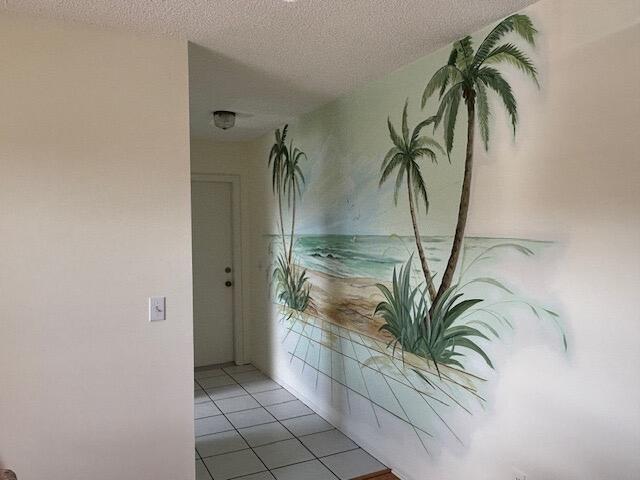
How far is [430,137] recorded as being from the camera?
2.37m

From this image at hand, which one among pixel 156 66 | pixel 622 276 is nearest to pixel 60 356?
pixel 156 66

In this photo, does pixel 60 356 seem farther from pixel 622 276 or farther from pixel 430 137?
pixel 622 276

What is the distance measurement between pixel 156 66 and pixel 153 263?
0.89 meters

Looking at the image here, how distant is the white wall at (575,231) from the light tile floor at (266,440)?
100cm

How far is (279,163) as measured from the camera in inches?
160

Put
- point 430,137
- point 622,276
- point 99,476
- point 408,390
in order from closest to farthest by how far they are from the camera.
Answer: point 622,276 < point 99,476 < point 430,137 < point 408,390

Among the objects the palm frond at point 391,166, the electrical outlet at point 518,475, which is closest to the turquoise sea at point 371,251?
the palm frond at point 391,166

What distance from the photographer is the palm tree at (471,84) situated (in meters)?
1.91

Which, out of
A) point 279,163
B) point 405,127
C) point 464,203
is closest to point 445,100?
point 405,127

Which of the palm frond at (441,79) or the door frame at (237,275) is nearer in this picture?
the palm frond at (441,79)

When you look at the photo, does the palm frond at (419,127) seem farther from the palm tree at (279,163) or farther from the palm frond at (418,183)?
the palm tree at (279,163)

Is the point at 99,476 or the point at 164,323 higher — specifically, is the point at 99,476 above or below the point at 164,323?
below

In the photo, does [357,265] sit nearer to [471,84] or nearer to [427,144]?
[427,144]

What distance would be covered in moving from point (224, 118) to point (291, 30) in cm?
156
